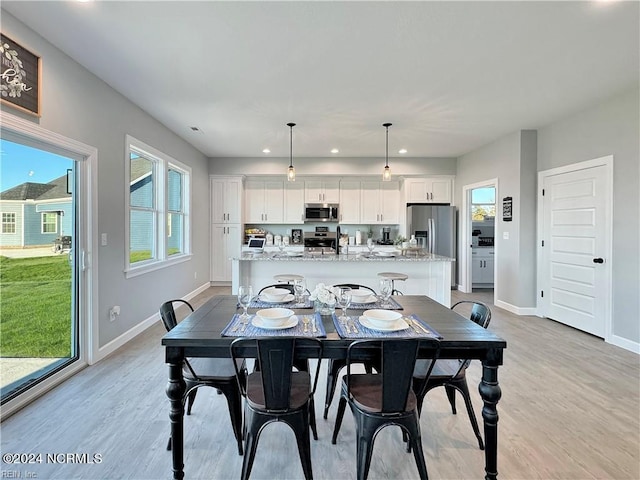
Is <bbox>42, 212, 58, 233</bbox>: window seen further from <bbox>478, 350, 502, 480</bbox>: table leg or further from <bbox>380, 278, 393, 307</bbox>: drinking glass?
<bbox>478, 350, 502, 480</bbox>: table leg

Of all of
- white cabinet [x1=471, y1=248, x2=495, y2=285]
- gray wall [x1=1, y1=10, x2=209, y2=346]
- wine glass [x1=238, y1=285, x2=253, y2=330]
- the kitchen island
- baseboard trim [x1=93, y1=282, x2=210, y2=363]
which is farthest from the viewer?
white cabinet [x1=471, y1=248, x2=495, y2=285]

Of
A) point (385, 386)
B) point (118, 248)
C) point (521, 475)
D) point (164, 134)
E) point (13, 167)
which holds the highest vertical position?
point (164, 134)

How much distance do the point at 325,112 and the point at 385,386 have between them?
11.0 ft

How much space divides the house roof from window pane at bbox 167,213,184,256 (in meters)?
2.00

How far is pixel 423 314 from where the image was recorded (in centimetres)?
195

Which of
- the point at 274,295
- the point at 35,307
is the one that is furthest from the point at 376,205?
the point at 35,307

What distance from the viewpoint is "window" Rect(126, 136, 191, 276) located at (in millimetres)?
3773

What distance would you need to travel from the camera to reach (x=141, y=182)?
4.00 metres

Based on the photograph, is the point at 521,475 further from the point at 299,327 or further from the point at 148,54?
the point at 148,54

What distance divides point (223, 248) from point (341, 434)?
5.09 meters

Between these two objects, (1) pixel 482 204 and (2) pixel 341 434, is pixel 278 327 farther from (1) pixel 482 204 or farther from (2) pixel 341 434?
(1) pixel 482 204

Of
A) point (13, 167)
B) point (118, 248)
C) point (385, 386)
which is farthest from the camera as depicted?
point (118, 248)

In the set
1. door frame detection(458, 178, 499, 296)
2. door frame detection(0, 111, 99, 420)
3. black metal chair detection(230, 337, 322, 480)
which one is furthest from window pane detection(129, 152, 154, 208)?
door frame detection(458, 178, 499, 296)

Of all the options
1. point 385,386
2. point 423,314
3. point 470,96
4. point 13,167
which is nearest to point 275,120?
point 470,96
